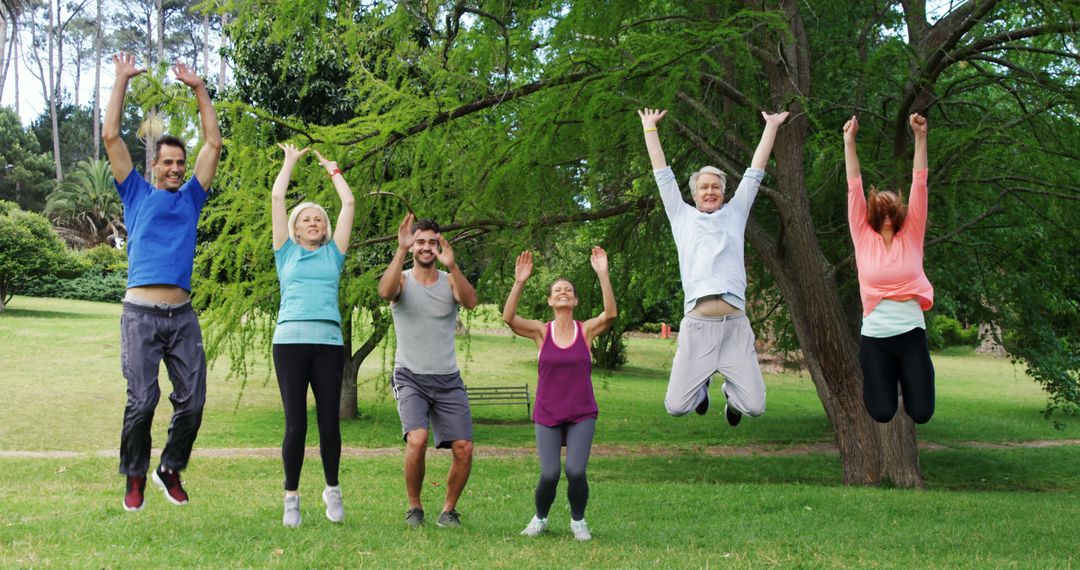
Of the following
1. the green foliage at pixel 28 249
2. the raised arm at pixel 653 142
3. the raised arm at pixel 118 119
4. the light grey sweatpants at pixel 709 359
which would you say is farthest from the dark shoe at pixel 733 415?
the green foliage at pixel 28 249

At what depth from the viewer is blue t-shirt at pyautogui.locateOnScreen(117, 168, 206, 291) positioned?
5535 millimetres

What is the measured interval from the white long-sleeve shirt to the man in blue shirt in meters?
2.99

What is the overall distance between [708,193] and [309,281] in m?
2.62

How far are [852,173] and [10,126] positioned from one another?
206ft

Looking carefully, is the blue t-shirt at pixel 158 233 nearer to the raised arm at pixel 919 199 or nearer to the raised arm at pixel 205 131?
the raised arm at pixel 205 131

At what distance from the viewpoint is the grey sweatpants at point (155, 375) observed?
5.48m

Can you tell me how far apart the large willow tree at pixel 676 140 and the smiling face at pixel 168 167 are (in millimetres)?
3203

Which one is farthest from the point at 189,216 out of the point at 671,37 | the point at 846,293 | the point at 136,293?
the point at 846,293

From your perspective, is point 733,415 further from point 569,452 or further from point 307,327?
point 307,327

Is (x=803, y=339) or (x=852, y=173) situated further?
(x=803, y=339)

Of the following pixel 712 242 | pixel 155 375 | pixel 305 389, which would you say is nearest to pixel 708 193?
pixel 712 242

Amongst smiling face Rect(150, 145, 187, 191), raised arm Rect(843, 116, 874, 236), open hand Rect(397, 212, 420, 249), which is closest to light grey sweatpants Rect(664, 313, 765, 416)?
raised arm Rect(843, 116, 874, 236)

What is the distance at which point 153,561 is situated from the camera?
5.37m

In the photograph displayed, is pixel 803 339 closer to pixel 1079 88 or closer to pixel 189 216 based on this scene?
pixel 1079 88
